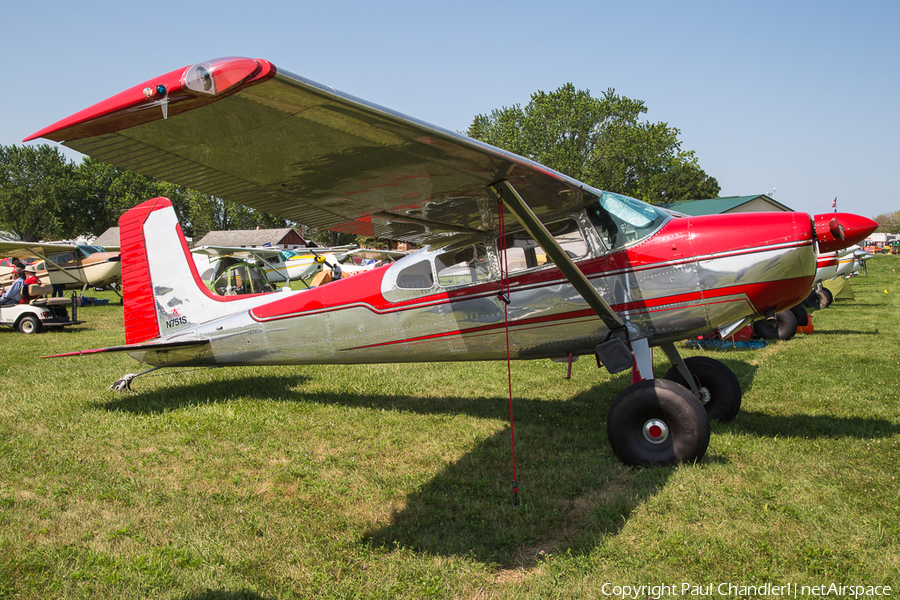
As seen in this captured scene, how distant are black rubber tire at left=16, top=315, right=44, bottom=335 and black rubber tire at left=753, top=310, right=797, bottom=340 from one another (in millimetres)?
16930

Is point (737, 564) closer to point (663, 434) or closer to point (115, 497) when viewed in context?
point (663, 434)

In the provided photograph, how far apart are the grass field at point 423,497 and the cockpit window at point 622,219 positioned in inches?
74.4

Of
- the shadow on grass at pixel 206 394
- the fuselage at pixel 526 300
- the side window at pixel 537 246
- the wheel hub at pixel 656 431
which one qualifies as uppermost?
the side window at pixel 537 246

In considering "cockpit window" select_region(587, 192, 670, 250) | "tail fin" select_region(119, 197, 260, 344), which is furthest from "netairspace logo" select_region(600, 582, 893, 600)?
"tail fin" select_region(119, 197, 260, 344)

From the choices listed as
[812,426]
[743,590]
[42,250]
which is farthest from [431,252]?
[42,250]

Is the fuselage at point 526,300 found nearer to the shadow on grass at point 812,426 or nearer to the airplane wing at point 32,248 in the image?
the shadow on grass at point 812,426

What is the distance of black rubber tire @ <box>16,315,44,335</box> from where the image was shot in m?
14.2

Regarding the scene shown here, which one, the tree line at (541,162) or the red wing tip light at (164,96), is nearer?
the red wing tip light at (164,96)

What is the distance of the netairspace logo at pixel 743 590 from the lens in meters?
2.80

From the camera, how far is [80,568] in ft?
10.5

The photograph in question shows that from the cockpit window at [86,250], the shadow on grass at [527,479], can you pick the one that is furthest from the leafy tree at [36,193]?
the shadow on grass at [527,479]

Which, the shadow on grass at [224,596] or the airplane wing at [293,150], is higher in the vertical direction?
the airplane wing at [293,150]

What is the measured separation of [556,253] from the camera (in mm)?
4457

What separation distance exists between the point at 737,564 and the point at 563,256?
2.37 meters
